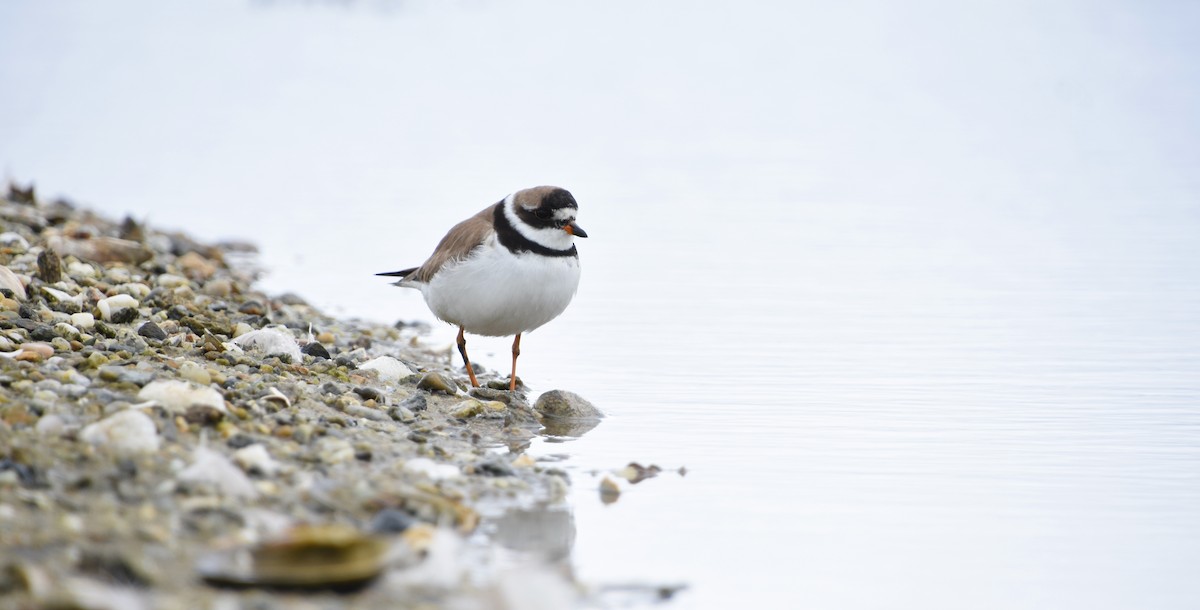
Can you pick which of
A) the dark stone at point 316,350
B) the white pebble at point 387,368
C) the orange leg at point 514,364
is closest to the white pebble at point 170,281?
the dark stone at point 316,350

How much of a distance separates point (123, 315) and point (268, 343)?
72 cm

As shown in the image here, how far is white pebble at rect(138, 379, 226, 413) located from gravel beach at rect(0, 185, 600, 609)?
0.01m

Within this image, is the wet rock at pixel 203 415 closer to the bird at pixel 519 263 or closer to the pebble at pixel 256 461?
the pebble at pixel 256 461

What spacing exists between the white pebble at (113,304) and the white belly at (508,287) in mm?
1615

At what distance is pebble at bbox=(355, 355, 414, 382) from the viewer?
23.5ft

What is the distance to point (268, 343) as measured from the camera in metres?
6.96

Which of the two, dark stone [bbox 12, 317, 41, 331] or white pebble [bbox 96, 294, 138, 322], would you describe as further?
white pebble [bbox 96, 294, 138, 322]

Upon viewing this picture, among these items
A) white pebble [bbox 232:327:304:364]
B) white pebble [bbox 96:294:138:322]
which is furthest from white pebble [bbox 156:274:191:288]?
white pebble [bbox 232:327:304:364]

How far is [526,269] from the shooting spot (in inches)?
271

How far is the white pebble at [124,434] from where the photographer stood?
15.1 feet

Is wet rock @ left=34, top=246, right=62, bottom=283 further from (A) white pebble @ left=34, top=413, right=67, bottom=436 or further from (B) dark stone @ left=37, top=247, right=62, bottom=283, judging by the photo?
(A) white pebble @ left=34, top=413, right=67, bottom=436

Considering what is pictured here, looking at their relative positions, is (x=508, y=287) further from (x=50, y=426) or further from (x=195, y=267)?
(x=195, y=267)

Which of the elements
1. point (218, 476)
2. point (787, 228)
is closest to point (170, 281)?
point (218, 476)

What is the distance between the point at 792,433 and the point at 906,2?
2405 cm
